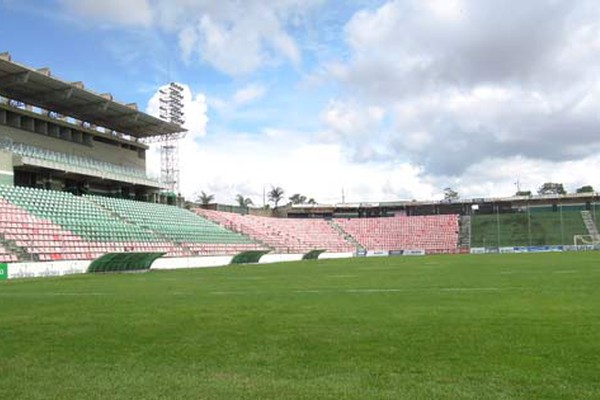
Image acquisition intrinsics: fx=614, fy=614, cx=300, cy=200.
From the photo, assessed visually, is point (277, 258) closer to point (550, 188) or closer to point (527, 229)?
point (527, 229)

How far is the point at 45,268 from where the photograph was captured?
32.8 meters

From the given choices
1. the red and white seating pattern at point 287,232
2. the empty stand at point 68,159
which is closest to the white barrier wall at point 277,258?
the red and white seating pattern at point 287,232

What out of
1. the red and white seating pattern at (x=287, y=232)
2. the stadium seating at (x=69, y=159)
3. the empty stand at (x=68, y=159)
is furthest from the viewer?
the red and white seating pattern at (x=287, y=232)

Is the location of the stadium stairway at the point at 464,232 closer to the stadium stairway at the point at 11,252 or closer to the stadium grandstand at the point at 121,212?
the stadium grandstand at the point at 121,212

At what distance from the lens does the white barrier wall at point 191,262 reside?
41594 mm

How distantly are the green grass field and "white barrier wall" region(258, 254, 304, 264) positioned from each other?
40543 millimetres

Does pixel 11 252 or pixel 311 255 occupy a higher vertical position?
pixel 11 252

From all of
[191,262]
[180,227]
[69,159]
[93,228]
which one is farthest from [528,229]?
[93,228]

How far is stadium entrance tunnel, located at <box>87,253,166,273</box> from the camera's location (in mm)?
36219

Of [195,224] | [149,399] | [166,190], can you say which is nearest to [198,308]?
[149,399]

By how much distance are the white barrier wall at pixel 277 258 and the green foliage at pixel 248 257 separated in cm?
84

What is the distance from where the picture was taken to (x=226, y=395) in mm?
6273

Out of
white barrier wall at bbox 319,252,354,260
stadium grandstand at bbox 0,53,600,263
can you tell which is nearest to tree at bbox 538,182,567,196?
stadium grandstand at bbox 0,53,600,263

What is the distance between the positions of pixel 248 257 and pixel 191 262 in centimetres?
811
